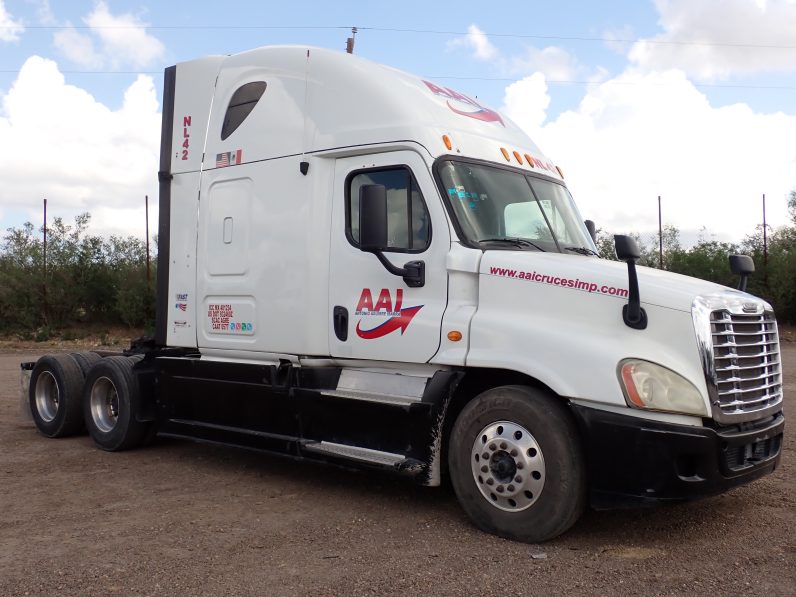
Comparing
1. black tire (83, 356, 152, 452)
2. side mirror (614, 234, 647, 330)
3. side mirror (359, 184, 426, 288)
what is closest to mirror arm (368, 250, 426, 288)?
side mirror (359, 184, 426, 288)

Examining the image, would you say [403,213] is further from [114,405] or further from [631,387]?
[114,405]

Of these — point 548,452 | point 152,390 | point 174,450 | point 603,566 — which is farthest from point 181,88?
point 603,566

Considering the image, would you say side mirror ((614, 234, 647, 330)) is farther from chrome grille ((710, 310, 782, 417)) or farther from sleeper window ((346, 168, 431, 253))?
sleeper window ((346, 168, 431, 253))

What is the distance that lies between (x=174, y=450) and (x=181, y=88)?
3.79 meters

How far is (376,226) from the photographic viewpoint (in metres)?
5.64

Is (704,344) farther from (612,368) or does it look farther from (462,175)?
(462,175)

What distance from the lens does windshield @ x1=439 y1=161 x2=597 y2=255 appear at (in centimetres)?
592

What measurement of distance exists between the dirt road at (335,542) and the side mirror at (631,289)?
4.83 feet

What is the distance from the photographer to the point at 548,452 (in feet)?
16.8

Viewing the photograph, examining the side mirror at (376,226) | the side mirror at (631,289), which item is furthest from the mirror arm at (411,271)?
the side mirror at (631,289)

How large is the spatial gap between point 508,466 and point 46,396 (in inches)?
259

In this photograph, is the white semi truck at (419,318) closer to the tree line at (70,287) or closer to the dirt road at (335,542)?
the dirt road at (335,542)

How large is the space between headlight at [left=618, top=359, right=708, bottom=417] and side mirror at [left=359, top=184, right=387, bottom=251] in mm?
1927

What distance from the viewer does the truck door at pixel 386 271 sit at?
585cm
